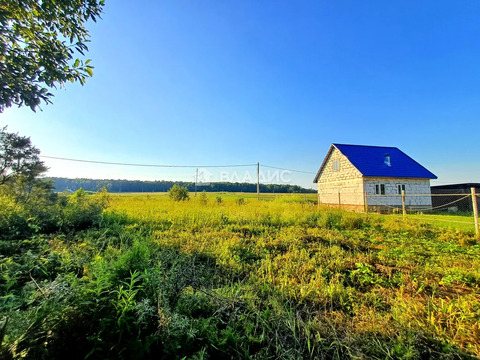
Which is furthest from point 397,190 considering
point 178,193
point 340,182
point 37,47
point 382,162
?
point 37,47

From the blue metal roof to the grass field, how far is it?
44.5ft

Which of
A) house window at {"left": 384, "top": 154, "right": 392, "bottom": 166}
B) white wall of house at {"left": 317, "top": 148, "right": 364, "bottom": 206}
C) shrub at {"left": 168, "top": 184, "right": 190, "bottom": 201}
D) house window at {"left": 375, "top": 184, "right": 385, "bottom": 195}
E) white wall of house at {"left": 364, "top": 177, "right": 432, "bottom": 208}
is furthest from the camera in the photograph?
house window at {"left": 384, "top": 154, "right": 392, "bottom": 166}

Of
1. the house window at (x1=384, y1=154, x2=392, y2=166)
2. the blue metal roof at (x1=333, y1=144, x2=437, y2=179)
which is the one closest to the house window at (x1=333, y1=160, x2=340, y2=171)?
the blue metal roof at (x1=333, y1=144, x2=437, y2=179)

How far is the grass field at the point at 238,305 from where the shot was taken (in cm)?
124

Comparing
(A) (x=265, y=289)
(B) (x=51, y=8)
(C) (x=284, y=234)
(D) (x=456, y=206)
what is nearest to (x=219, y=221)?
(C) (x=284, y=234)

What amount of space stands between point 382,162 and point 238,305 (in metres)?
20.1

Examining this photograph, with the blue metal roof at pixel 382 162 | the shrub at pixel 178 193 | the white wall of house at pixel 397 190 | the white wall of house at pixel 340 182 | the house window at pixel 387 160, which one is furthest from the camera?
the house window at pixel 387 160

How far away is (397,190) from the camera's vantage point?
15.9m

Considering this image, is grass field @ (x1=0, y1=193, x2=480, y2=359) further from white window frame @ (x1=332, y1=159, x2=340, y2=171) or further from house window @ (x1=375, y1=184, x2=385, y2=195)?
white window frame @ (x1=332, y1=159, x2=340, y2=171)

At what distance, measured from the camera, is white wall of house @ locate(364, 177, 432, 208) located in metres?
15.0

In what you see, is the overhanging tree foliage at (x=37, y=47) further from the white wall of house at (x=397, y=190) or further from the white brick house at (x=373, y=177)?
the white wall of house at (x=397, y=190)

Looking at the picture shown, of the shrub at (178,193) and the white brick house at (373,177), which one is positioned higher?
the white brick house at (373,177)

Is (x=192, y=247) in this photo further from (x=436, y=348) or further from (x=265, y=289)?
(x=436, y=348)

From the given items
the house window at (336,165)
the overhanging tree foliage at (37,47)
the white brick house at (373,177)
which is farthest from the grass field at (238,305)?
the house window at (336,165)
